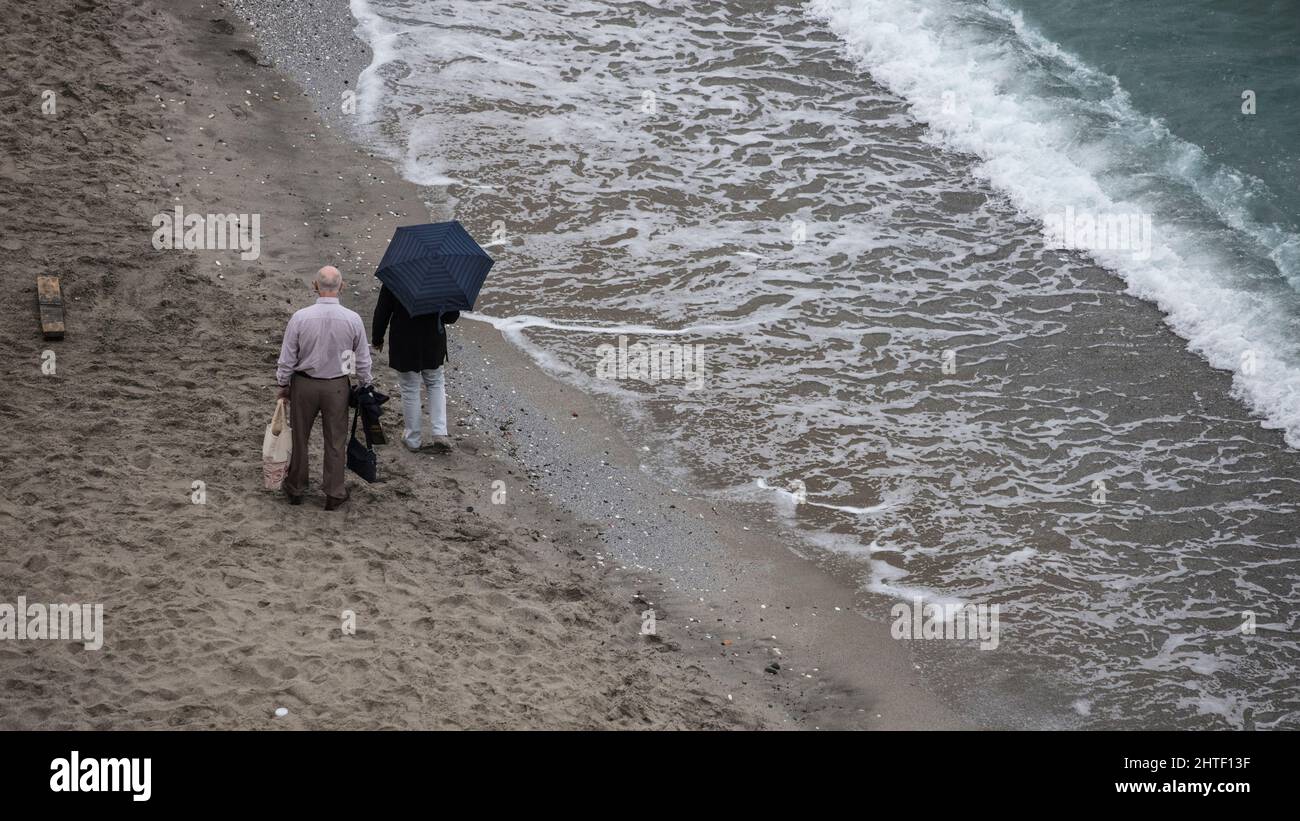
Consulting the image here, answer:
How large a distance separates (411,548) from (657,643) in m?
1.86

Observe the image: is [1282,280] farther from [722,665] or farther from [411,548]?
[411,548]

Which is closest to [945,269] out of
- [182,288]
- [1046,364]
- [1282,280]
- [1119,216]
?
[1046,364]

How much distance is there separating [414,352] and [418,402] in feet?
1.66

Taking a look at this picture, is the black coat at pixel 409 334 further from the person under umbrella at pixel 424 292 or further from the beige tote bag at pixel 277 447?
the beige tote bag at pixel 277 447

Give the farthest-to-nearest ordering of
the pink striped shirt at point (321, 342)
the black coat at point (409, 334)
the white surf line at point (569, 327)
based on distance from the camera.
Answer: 1. the white surf line at point (569, 327)
2. the black coat at point (409, 334)
3. the pink striped shirt at point (321, 342)

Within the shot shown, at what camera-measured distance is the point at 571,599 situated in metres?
8.64

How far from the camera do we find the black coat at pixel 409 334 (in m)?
9.28

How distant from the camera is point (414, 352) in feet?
30.6

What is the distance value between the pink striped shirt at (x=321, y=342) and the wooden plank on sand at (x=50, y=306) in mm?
2521
